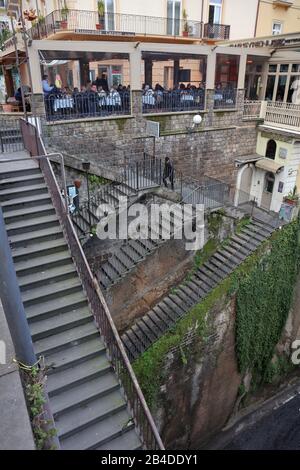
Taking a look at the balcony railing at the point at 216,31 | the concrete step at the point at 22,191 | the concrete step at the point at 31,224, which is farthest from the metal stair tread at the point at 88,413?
the balcony railing at the point at 216,31

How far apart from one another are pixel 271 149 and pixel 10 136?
11808mm

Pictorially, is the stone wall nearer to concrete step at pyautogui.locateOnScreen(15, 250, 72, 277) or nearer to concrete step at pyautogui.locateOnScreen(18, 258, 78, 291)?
concrete step at pyautogui.locateOnScreen(15, 250, 72, 277)

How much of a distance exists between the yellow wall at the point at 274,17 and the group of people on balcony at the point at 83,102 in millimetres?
12035

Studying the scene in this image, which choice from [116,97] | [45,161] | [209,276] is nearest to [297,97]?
[116,97]

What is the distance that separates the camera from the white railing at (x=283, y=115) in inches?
590

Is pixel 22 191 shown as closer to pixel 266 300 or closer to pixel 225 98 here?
pixel 266 300

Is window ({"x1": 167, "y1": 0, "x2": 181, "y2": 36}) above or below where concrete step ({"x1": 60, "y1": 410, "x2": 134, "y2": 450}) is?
above

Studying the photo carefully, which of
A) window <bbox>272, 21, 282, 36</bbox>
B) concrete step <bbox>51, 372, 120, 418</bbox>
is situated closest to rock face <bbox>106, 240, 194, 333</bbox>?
concrete step <bbox>51, 372, 120, 418</bbox>

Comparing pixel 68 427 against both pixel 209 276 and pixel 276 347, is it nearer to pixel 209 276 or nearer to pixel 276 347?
pixel 209 276

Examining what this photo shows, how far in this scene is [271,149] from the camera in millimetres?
16344

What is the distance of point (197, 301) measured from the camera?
10.7 metres

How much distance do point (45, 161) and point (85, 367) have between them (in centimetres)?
428

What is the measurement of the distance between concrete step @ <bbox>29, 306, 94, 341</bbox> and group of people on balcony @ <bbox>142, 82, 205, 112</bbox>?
9177 millimetres

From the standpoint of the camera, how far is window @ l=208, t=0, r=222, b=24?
1773 centimetres
